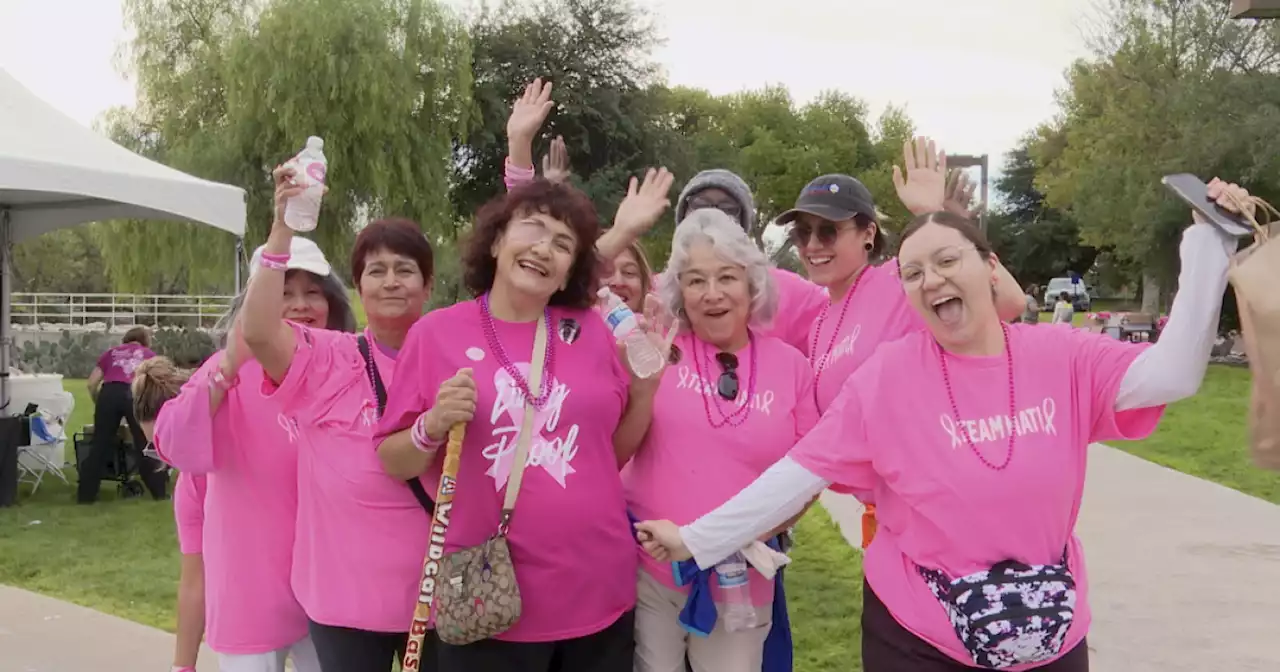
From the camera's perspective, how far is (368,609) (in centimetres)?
262

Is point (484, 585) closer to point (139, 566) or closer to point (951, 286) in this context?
point (951, 286)

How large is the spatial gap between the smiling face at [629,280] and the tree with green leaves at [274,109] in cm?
1855

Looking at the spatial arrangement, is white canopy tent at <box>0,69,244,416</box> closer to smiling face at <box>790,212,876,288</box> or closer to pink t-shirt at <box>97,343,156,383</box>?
pink t-shirt at <box>97,343,156,383</box>

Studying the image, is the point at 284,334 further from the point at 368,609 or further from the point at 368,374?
the point at 368,609

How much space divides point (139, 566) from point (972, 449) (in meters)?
6.51

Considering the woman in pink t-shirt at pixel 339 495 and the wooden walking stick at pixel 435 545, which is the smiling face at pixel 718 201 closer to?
the woman in pink t-shirt at pixel 339 495

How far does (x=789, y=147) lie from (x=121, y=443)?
41450 millimetres

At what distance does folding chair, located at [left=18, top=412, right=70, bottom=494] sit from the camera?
9.48m

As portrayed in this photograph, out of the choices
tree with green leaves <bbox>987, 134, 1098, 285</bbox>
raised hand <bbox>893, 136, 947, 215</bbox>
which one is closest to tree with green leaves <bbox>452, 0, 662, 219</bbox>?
raised hand <bbox>893, 136, 947, 215</bbox>

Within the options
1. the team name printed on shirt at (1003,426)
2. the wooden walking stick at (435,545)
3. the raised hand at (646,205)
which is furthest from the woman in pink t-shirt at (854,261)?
the wooden walking stick at (435,545)

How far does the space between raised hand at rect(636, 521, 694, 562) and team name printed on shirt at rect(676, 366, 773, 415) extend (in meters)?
0.39

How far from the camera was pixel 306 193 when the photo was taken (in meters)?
2.40

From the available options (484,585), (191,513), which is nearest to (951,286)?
(484,585)

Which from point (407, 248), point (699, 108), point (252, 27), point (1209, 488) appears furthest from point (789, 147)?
point (407, 248)
